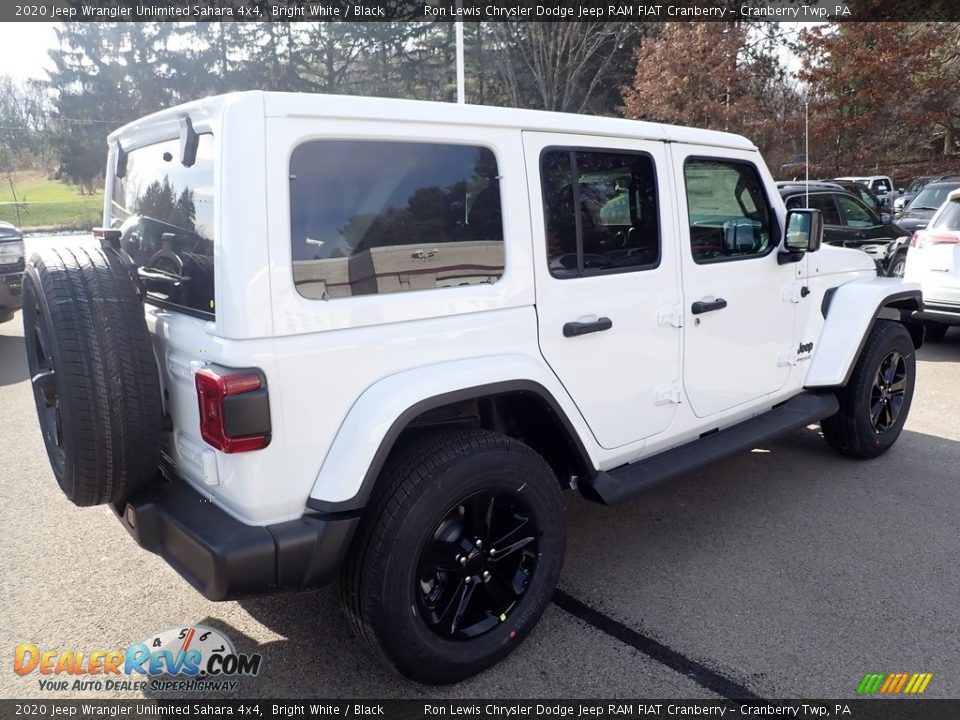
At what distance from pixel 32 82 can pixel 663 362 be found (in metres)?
29.2

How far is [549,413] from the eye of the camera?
112 inches

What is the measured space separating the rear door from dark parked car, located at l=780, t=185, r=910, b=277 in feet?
25.1

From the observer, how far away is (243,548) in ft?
7.17

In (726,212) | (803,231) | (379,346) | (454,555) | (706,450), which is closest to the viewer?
(379,346)

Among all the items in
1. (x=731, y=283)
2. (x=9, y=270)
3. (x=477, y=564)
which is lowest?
(x=477, y=564)

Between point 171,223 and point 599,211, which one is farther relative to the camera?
point 599,211

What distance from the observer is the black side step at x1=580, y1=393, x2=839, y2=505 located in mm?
3074

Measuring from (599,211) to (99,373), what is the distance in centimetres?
198

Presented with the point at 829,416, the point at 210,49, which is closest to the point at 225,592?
the point at 829,416

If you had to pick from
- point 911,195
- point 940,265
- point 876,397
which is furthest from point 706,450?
point 911,195

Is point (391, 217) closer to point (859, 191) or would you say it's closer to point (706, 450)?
point (706, 450)

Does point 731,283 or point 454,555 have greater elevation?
point 731,283

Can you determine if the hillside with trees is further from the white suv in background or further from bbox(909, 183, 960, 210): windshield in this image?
the white suv in background

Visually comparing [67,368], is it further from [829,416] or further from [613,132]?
[829,416]
